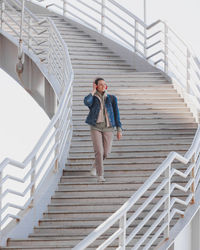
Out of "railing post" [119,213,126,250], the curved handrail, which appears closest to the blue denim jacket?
the curved handrail

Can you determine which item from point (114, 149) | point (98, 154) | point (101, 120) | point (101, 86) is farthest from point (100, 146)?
point (114, 149)

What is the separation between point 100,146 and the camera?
11.4 m

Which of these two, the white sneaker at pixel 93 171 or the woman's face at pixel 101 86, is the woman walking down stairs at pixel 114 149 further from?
the woman's face at pixel 101 86

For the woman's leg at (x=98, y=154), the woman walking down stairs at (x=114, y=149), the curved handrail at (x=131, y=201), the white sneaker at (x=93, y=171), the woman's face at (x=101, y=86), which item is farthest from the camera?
the white sneaker at (x=93, y=171)

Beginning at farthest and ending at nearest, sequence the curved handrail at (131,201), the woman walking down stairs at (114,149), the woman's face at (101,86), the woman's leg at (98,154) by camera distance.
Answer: the woman's face at (101,86), the woman's leg at (98,154), the woman walking down stairs at (114,149), the curved handrail at (131,201)

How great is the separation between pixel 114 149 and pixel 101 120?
1.36m

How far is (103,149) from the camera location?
38.1 feet

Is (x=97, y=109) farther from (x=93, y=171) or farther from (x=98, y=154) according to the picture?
(x=93, y=171)

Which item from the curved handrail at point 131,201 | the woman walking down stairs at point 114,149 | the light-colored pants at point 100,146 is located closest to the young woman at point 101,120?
the light-colored pants at point 100,146

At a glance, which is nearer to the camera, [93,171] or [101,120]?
[101,120]

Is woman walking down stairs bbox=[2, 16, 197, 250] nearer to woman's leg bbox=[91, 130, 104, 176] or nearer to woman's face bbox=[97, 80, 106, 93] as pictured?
woman's leg bbox=[91, 130, 104, 176]

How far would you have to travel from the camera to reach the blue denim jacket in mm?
11484

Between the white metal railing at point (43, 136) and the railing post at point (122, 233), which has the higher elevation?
the white metal railing at point (43, 136)

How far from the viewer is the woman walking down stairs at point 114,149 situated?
10273 millimetres
